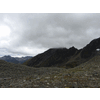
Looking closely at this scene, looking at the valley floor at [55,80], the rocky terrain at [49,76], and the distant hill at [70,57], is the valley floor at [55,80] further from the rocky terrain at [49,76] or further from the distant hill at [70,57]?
the distant hill at [70,57]

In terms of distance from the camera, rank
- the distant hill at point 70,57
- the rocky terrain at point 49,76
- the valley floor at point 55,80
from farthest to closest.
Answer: the distant hill at point 70,57 < the rocky terrain at point 49,76 < the valley floor at point 55,80

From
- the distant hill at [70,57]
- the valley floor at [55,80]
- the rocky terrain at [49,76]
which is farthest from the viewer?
the distant hill at [70,57]

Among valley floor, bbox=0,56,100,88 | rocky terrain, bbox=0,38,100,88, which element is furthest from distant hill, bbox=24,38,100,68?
valley floor, bbox=0,56,100,88

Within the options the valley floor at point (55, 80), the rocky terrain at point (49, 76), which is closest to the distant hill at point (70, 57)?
the rocky terrain at point (49, 76)

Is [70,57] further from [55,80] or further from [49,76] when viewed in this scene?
[55,80]

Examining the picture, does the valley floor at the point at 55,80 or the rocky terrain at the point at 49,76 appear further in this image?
the rocky terrain at the point at 49,76

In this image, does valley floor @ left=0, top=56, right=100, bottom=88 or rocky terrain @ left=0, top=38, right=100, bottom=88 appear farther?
rocky terrain @ left=0, top=38, right=100, bottom=88

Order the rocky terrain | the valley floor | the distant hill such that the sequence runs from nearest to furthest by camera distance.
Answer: the valley floor
the rocky terrain
the distant hill

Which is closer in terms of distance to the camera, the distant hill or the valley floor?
the valley floor

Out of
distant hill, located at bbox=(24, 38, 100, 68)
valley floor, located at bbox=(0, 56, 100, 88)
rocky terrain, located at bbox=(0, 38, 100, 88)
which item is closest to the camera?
valley floor, located at bbox=(0, 56, 100, 88)

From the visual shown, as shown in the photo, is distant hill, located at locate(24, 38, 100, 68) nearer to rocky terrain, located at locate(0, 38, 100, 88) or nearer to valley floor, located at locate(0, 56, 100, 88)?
rocky terrain, located at locate(0, 38, 100, 88)
